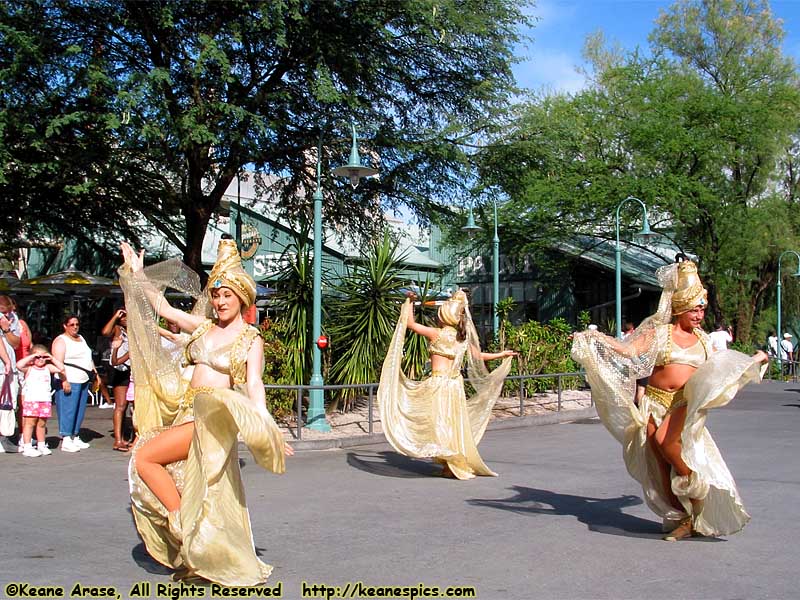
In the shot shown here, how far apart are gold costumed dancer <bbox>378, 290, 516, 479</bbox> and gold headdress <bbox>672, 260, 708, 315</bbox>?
11.2ft

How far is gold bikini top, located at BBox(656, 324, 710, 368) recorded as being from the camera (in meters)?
6.75

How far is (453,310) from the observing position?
33.6 ft

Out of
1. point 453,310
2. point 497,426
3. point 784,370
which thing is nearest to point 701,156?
point 784,370

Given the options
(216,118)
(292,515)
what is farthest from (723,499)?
(216,118)

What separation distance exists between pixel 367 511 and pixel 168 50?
12.8 meters

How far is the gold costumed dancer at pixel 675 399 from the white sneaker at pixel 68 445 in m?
7.47

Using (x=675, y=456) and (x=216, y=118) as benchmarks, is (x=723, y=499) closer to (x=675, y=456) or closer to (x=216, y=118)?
(x=675, y=456)

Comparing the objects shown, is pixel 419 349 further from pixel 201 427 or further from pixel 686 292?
pixel 201 427

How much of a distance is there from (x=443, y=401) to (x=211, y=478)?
16.9 ft

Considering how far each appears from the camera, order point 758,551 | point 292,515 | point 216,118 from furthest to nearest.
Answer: point 216,118 < point 292,515 < point 758,551

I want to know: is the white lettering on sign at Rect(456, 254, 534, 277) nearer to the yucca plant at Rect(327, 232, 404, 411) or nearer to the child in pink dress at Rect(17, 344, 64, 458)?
the yucca plant at Rect(327, 232, 404, 411)

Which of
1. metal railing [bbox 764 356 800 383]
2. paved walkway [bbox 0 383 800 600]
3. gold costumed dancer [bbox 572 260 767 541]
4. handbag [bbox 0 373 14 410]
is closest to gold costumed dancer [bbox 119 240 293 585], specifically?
paved walkway [bbox 0 383 800 600]

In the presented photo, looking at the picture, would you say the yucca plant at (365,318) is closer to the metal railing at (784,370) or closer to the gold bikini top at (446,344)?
the gold bikini top at (446,344)

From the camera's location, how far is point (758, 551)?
6.30 m
